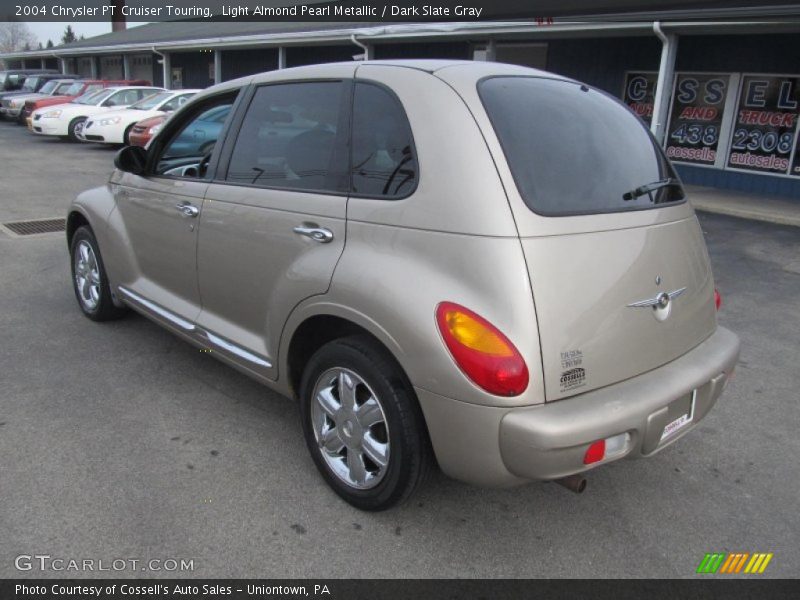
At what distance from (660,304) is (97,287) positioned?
153 inches

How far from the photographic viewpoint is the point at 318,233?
8.86ft

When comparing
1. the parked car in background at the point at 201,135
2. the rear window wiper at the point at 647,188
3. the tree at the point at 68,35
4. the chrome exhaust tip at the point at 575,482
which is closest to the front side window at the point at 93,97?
the parked car in background at the point at 201,135

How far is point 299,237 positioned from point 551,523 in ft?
5.30

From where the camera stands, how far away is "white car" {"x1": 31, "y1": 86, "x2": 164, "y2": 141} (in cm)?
1759

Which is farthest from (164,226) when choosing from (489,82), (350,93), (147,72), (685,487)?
(147,72)

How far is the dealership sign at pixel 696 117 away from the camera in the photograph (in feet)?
42.7

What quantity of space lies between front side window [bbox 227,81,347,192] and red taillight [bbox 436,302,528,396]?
867 mm

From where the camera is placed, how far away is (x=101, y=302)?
4.64 m

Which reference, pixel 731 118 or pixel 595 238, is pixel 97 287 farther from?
pixel 731 118

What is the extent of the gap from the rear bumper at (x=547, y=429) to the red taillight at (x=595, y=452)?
0.8 inches

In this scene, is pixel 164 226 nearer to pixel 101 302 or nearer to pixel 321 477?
pixel 101 302

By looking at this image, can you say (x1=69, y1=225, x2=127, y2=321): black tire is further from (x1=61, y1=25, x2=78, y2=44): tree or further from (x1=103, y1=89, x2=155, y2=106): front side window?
(x1=61, y1=25, x2=78, y2=44): tree

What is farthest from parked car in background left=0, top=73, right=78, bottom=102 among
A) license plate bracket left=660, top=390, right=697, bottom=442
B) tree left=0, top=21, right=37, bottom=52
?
tree left=0, top=21, right=37, bottom=52

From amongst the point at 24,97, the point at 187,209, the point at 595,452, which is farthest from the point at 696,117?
the point at 24,97
